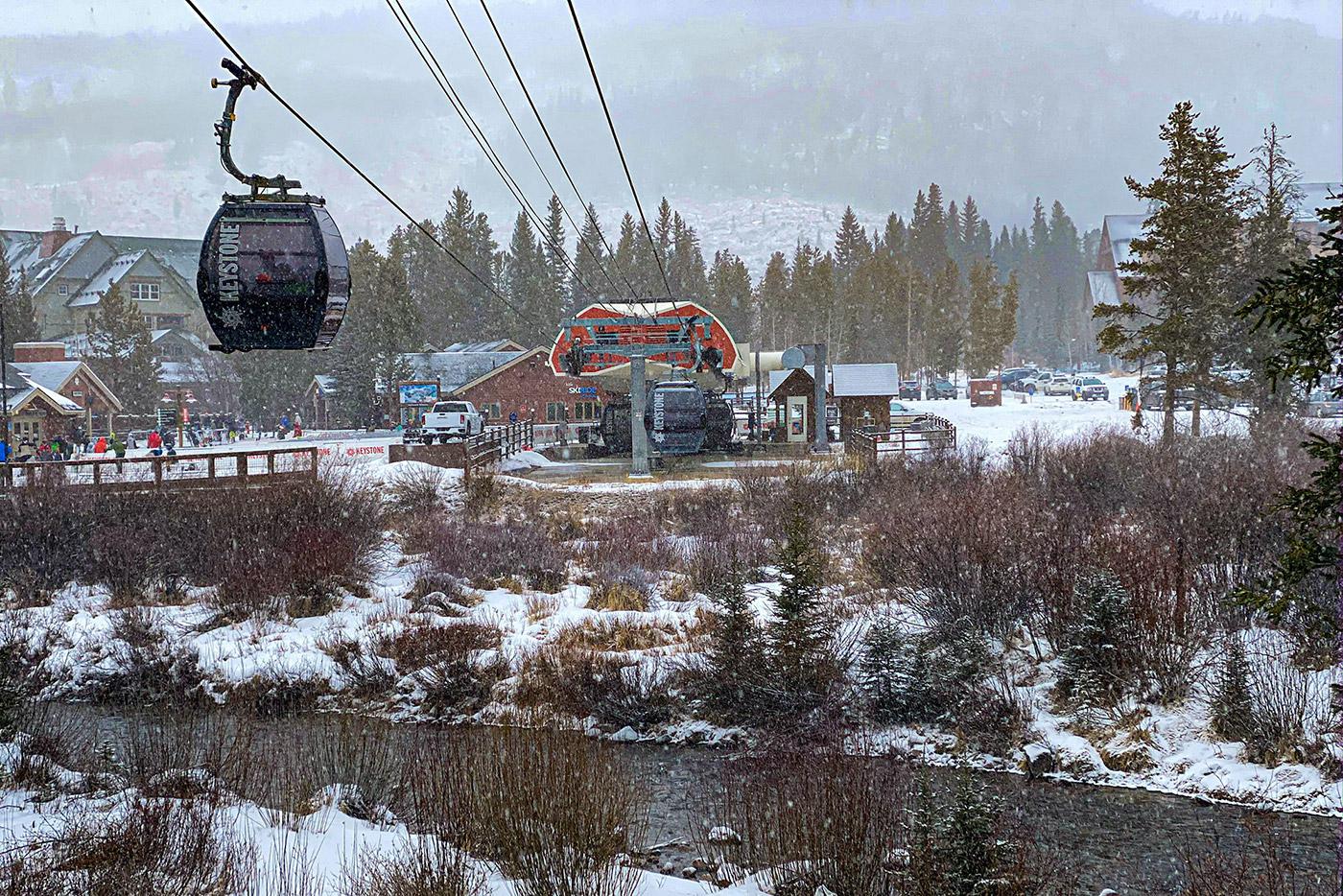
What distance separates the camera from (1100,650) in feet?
53.9

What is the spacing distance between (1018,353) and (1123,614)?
124 meters

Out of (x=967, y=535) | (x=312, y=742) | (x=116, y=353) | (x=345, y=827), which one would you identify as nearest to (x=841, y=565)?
(x=967, y=535)

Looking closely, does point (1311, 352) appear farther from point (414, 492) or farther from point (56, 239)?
point (56, 239)

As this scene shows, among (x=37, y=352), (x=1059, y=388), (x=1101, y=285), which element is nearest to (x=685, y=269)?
(x=1101, y=285)

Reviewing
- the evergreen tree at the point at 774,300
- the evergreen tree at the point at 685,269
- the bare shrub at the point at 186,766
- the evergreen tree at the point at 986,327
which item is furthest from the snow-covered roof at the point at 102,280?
the bare shrub at the point at 186,766

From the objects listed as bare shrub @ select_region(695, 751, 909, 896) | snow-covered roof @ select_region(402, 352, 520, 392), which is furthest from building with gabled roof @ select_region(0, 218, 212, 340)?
bare shrub @ select_region(695, 751, 909, 896)

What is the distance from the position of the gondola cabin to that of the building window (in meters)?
82.3

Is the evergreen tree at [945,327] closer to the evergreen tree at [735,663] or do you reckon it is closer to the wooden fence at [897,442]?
the wooden fence at [897,442]

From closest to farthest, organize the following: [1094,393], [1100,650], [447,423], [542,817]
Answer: [542,817] → [1100,650] → [447,423] → [1094,393]

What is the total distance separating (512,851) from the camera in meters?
9.65

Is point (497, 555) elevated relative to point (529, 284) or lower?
lower

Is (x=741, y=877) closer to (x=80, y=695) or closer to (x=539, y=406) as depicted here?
(x=80, y=695)

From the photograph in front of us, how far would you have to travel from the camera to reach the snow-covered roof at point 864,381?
46000 mm

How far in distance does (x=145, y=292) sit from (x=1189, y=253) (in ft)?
256
